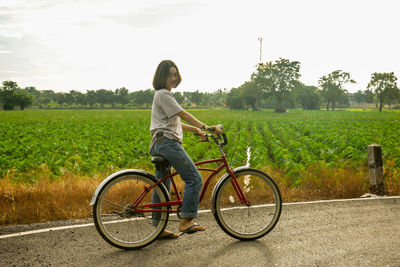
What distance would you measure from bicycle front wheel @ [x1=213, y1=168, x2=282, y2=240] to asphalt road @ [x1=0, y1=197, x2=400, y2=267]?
0.43 ft

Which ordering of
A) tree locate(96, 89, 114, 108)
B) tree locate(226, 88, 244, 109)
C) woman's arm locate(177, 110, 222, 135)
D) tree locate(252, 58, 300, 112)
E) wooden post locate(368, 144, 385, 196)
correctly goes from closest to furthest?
woman's arm locate(177, 110, 222, 135) → wooden post locate(368, 144, 385, 196) → tree locate(252, 58, 300, 112) → tree locate(226, 88, 244, 109) → tree locate(96, 89, 114, 108)

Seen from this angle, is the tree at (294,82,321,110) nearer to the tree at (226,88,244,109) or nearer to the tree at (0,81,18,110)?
the tree at (226,88,244,109)

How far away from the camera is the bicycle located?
11.9ft

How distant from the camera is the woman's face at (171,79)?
362 centimetres

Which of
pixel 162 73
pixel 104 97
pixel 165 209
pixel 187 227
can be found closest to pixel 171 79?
pixel 162 73

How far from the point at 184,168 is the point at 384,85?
10135 centimetres

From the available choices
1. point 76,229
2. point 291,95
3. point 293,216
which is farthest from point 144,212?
point 291,95

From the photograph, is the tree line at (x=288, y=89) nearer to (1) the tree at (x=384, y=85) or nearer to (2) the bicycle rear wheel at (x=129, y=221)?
(1) the tree at (x=384, y=85)

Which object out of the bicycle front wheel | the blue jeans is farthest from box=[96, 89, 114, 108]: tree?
the blue jeans

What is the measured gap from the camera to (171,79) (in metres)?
3.62

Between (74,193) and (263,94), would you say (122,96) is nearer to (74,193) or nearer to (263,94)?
(263,94)

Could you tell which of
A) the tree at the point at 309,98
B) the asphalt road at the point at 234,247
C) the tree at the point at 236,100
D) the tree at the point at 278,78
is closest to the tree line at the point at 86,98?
the tree at the point at 236,100

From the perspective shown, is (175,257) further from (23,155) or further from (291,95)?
(291,95)

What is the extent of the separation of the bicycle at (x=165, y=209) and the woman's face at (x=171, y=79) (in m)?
0.74
